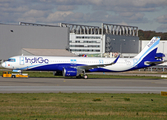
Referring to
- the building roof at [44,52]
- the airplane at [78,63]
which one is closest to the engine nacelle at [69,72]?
the airplane at [78,63]

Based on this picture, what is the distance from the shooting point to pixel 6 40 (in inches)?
3723

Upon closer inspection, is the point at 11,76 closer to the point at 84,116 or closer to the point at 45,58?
the point at 45,58

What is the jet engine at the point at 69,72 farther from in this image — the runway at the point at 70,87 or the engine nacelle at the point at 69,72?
the runway at the point at 70,87

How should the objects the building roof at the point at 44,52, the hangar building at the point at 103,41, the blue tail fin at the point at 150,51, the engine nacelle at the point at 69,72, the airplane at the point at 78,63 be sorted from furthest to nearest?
the hangar building at the point at 103,41
the building roof at the point at 44,52
the blue tail fin at the point at 150,51
the airplane at the point at 78,63
the engine nacelle at the point at 69,72

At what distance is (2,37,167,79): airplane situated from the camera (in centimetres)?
4584

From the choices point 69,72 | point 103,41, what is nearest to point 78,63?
point 69,72

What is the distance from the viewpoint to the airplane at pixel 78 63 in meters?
45.8

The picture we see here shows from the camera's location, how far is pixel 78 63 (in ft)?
160

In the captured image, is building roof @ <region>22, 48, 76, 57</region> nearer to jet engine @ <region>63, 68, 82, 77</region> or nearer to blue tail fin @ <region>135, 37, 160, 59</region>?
blue tail fin @ <region>135, 37, 160, 59</region>

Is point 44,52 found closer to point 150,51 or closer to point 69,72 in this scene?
point 150,51

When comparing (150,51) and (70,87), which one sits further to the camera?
(150,51)

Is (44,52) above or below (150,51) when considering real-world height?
above

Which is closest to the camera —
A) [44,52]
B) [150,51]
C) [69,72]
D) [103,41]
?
[69,72]

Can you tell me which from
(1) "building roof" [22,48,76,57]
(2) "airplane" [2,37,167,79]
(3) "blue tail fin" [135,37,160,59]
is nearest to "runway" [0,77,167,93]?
(2) "airplane" [2,37,167,79]
